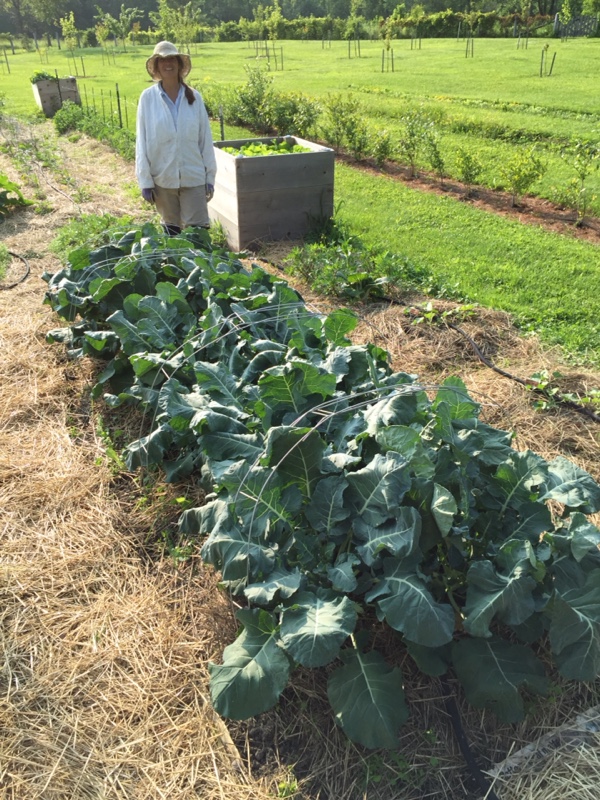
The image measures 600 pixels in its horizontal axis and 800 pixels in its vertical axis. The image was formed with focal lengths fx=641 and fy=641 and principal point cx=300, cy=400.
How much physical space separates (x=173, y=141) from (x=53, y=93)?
628 inches

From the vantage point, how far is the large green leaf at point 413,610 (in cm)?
197

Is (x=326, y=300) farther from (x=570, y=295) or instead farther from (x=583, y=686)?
(x=583, y=686)

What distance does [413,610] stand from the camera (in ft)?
6.57

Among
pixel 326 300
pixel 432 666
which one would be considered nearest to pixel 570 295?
pixel 326 300

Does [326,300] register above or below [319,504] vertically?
below

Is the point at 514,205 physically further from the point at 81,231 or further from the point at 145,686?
the point at 145,686

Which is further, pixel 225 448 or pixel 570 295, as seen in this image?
pixel 570 295

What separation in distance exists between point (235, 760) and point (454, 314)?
3951 millimetres

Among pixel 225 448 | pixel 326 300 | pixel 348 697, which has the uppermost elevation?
pixel 225 448

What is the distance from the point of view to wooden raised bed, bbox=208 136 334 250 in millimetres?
6848

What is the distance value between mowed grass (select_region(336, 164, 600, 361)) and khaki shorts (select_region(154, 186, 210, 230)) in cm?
204

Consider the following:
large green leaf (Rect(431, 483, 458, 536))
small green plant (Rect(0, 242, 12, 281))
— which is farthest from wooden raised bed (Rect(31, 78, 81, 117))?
large green leaf (Rect(431, 483, 458, 536))

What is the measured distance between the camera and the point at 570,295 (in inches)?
225

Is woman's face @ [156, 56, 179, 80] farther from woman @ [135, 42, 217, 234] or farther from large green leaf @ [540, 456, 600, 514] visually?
large green leaf @ [540, 456, 600, 514]
